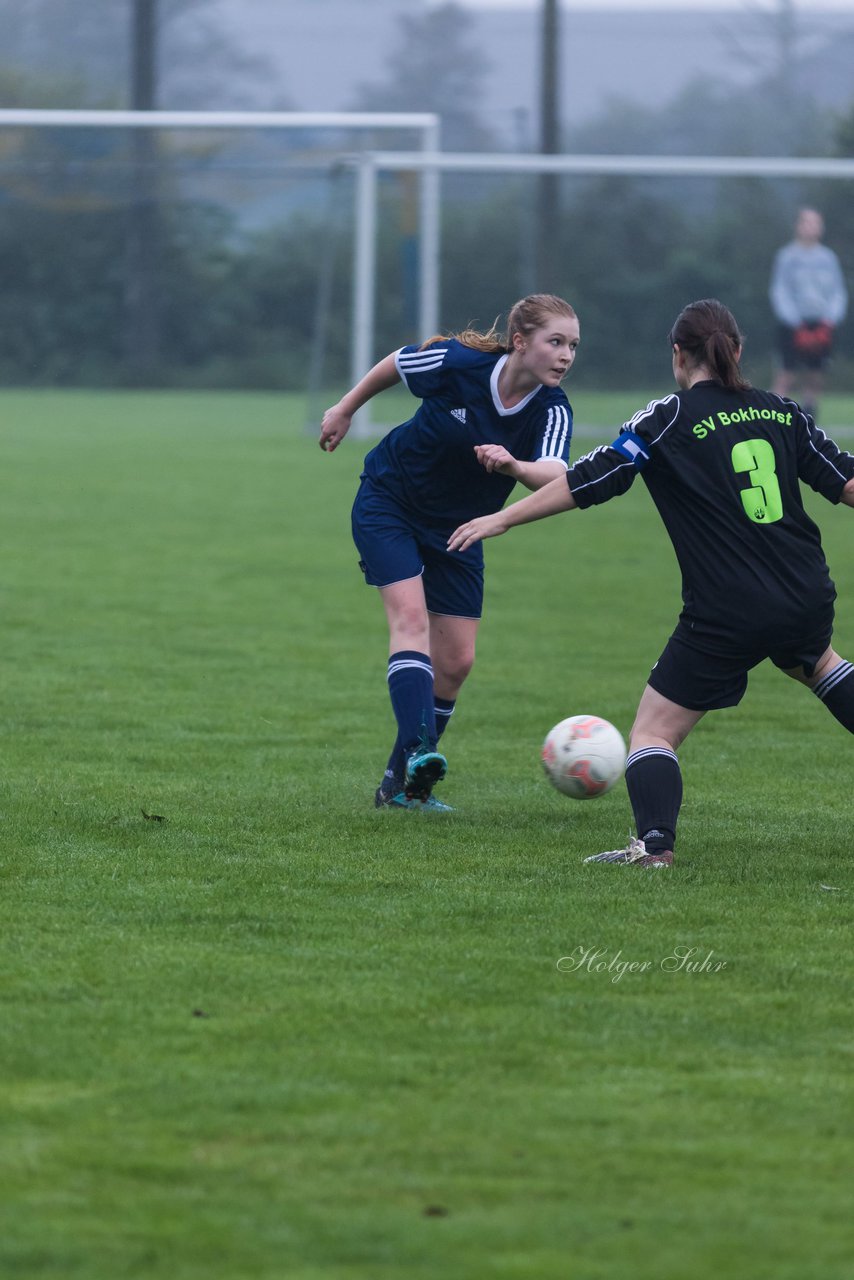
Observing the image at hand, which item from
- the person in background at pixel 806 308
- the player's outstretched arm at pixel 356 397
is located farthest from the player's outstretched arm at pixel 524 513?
the person in background at pixel 806 308

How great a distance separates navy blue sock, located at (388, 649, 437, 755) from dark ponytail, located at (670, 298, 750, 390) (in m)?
1.40

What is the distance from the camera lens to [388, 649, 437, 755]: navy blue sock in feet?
20.1

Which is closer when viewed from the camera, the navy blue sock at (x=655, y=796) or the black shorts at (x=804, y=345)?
the navy blue sock at (x=655, y=796)

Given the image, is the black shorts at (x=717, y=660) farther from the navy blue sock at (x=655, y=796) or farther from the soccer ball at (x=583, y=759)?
the soccer ball at (x=583, y=759)


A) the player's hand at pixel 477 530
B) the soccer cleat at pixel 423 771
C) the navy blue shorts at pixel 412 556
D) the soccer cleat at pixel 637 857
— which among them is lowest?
the soccer cleat at pixel 637 857

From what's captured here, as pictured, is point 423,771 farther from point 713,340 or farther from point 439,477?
point 713,340

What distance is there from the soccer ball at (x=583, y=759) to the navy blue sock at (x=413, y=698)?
1.34 ft

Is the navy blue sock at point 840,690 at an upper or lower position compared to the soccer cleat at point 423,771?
upper

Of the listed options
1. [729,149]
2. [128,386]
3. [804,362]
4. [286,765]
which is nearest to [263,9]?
[729,149]

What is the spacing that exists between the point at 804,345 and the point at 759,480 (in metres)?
15.0

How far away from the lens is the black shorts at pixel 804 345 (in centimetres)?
1984

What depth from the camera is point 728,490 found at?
5.32m

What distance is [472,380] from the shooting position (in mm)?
6230

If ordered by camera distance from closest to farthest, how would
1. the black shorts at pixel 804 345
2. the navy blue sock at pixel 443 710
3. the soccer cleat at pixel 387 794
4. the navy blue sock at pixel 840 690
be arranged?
the navy blue sock at pixel 840 690 < the soccer cleat at pixel 387 794 < the navy blue sock at pixel 443 710 < the black shorts at pixel 804 345
